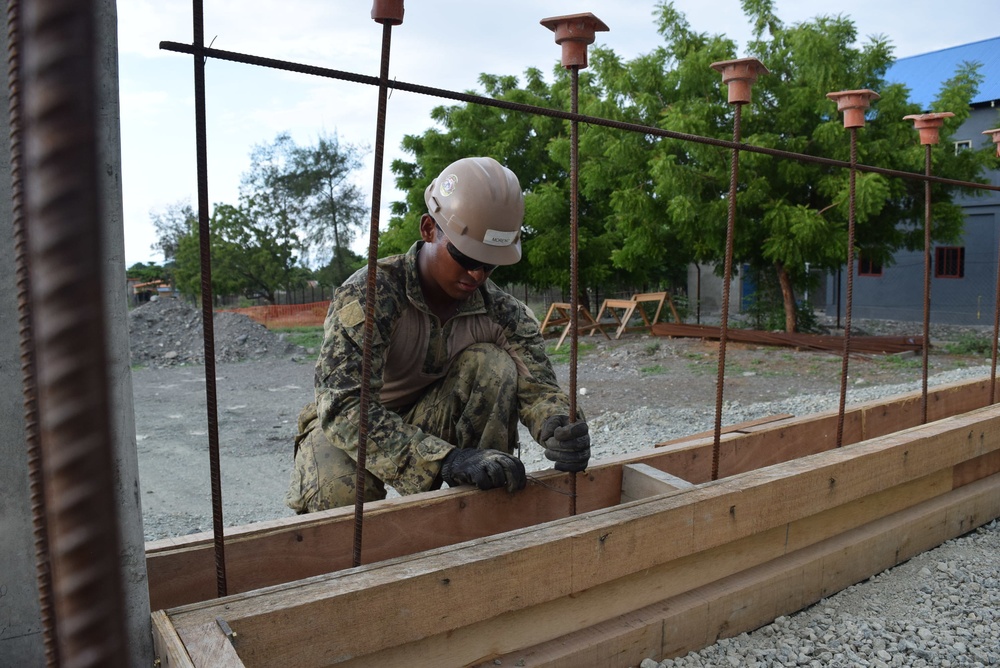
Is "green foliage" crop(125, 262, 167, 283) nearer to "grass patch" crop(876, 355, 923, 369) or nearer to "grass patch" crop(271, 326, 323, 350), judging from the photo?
"grass patch" crop(271, 326, 323, 350)

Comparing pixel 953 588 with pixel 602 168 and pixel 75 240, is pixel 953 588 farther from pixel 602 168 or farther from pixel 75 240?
pixel 602 168

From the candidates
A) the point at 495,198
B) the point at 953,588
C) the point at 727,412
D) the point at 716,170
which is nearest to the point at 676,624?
the point at 953,588

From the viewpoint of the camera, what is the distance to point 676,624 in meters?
2.16

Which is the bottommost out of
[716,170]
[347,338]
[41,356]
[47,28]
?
[347,338]

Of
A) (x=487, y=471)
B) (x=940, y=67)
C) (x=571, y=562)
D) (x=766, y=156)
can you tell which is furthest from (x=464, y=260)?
(x=940, y=67)

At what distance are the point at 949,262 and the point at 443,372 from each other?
19.9m

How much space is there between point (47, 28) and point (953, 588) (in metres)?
3.19

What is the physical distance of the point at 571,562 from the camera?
1892 mm

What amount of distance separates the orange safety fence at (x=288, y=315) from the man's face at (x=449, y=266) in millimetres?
21585

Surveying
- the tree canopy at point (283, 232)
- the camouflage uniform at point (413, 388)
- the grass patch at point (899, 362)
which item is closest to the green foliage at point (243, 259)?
the tree canopy at point (283, 232)

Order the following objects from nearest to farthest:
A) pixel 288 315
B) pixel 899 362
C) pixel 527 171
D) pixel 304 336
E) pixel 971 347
Answer: pixel 899 362, pixel 971 347, pixel 527 171, pixel 304 336, pixel 288 315

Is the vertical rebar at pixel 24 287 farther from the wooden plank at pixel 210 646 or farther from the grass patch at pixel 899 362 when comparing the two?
the grass patch at pixel 899 362

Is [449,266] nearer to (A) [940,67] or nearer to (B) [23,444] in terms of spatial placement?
(B) [23,444]

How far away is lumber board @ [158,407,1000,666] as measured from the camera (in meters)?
1.50
